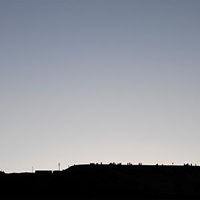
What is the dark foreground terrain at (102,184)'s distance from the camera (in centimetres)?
6197

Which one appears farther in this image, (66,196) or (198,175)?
(198,175)

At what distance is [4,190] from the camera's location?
6266 cm

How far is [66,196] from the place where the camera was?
60.9 meters

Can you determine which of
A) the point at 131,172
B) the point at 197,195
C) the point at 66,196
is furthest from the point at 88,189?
the point at 197,195

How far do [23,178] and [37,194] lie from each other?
399 centimetres

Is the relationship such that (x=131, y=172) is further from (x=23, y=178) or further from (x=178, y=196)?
(x=23, y=178)

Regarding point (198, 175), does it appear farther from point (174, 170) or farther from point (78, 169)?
point (78, 169)

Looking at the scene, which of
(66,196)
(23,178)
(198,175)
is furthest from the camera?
(198,175)

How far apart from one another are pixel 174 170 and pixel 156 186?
6.15 meters

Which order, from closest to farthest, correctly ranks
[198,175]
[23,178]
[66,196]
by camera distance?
1. [66,196]
2. [23,178]
3. [198,175]

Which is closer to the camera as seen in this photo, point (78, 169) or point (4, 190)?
point (4, 190)

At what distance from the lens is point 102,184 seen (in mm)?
63781

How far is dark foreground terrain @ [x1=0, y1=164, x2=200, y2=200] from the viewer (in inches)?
2440

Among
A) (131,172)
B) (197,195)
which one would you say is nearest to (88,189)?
(131,172)
